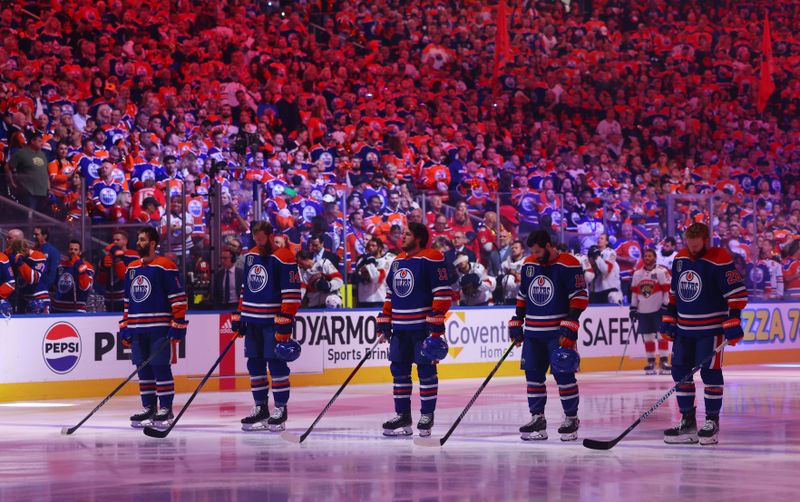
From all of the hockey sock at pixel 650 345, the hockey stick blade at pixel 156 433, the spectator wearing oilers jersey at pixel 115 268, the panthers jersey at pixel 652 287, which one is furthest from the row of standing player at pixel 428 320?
the hockey sock at pixel 650 345

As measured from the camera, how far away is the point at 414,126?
25109 mm

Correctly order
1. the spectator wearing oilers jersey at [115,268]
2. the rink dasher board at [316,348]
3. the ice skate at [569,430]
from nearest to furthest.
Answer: the ice skate at [569,430], the rink dasher board at [316,348], the spectator wearing oilers jersey at [115,268]

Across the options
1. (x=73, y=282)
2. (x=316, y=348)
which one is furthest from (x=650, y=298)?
(x=73, y=282)

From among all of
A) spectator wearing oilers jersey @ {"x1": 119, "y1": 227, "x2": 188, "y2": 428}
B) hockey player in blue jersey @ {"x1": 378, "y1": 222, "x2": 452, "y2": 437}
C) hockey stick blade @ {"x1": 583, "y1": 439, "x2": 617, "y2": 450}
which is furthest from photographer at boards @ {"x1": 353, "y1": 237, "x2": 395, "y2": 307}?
hockey stick blade @ {"x1": 583, "y1": 439, "x2": 617, "y2": 450}

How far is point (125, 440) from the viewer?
1095 cm

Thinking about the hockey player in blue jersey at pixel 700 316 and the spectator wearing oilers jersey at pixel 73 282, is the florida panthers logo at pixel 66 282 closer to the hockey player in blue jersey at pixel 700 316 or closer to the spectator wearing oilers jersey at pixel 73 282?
the spectator wearing oilers jersey at pixel 73 282

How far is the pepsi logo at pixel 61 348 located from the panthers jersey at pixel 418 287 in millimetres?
6019

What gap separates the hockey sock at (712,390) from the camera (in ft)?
33.5

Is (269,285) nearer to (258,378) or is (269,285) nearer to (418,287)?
(258,378)

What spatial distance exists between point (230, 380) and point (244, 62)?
26.6ft

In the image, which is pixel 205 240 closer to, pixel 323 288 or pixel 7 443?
pixel 323 288

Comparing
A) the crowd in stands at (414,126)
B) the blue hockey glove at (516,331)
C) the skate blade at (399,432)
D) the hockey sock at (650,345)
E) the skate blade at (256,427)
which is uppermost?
the crowd in stands at (414,126)

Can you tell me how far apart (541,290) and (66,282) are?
287 inches

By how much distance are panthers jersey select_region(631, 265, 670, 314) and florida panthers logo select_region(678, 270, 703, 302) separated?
905cm
